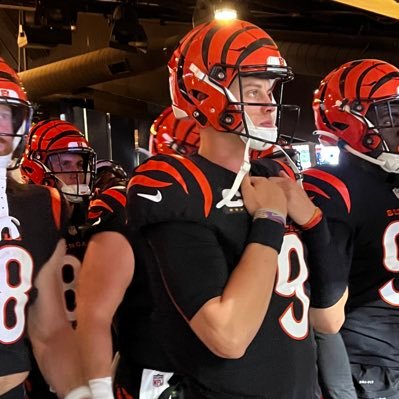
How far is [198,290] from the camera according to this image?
1.34m

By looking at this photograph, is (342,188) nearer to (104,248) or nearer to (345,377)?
(345,377)

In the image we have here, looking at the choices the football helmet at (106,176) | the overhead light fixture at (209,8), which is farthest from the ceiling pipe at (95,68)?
the football helmet at (106,176)

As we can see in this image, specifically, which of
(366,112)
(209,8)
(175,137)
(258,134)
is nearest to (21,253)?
(258,134)

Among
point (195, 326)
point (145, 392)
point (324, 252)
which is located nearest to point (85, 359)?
point (145, 392)

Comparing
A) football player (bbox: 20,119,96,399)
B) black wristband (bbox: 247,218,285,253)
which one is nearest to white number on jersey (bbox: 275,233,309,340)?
black wristband (bbox: 247,218,285,253)

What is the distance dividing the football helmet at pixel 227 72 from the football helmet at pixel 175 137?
1.00 metres

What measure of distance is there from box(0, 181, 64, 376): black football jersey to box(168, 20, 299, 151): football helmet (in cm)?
39

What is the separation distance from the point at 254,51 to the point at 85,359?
28.7 inches

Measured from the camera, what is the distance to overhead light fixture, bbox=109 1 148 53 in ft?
17.9

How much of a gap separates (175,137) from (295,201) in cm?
129

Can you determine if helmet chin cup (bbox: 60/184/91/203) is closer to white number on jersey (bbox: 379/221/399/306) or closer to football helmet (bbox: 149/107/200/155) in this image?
football helmet (bbox: 149/107/200/155)

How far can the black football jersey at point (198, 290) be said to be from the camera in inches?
54.1

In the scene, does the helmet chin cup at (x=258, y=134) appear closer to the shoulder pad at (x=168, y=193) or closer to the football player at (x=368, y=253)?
the shoulder pad at (x=168, y=193)

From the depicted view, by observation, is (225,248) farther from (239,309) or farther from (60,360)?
(60,360)
